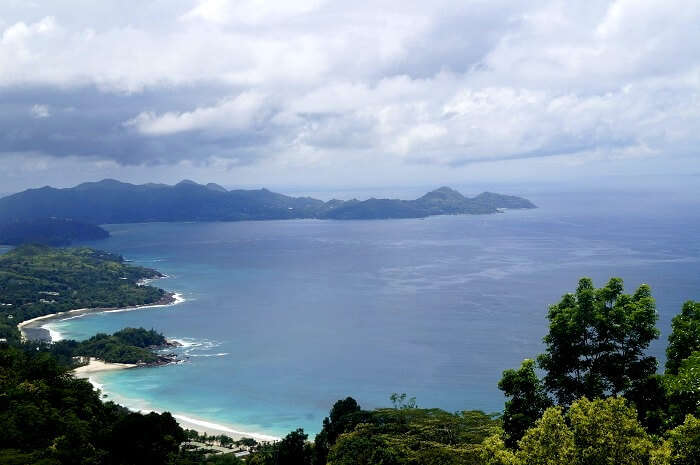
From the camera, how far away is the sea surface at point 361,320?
192 ft

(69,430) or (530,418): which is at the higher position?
(530,418)

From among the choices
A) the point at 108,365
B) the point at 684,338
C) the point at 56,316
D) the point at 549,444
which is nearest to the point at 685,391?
the point at 684,338

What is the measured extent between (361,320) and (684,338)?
2927 inches

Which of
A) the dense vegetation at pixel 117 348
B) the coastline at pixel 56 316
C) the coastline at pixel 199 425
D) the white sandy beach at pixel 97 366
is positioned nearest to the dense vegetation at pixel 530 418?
the coastline at pixel 199 425

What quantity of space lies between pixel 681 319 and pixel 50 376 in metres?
39.7

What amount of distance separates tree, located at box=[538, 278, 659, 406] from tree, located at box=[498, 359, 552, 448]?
758 millimetres

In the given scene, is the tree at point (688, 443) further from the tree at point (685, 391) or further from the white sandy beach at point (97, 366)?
the white sandy beach at point (97, 366)

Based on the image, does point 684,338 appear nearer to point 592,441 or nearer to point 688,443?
point 688,443

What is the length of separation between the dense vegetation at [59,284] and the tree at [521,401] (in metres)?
82.2

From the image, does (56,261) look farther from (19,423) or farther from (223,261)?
(19,423)

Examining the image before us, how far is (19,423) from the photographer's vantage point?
28.9 m


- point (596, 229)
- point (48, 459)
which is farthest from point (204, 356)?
point (596, 229)

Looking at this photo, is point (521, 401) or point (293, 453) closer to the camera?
point (521, 401)

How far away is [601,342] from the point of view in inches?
569
